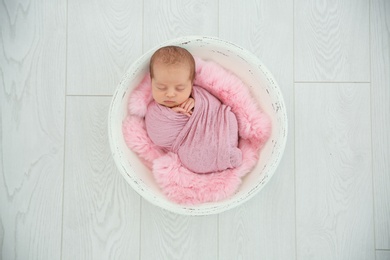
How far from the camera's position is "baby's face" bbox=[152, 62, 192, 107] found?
0.95 m

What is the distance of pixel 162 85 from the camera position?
38.5 inches

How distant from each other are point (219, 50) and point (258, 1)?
23 cm

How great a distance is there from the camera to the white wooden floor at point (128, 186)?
3.61 ft

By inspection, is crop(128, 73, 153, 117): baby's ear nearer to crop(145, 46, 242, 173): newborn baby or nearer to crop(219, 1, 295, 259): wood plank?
crop(145, 46, 242, 173): newborn baby

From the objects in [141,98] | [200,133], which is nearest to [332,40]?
[200,133]

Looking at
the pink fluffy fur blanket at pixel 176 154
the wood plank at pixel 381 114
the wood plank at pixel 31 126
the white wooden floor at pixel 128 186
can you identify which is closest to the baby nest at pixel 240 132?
the pink fluffy fur blanket at pixel 176 154

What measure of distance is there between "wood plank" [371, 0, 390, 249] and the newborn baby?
426 mm

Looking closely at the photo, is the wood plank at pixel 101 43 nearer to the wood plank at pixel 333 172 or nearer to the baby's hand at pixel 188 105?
the baby's hand at pixel 188 105

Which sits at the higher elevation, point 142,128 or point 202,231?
point 142,128

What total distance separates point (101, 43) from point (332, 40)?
0.69 metres

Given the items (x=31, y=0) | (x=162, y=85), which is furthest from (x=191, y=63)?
(x=31, y=0)

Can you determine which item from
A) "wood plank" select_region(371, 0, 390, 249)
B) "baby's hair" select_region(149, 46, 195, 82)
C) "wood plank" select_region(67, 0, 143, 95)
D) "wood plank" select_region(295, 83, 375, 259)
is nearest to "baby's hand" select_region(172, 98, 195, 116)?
"baby's hair" select_region(149, 46, 195, 82)

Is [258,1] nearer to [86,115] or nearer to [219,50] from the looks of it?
[219,50]

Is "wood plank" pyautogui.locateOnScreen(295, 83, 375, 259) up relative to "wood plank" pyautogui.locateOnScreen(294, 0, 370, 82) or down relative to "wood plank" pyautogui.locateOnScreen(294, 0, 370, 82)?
down
